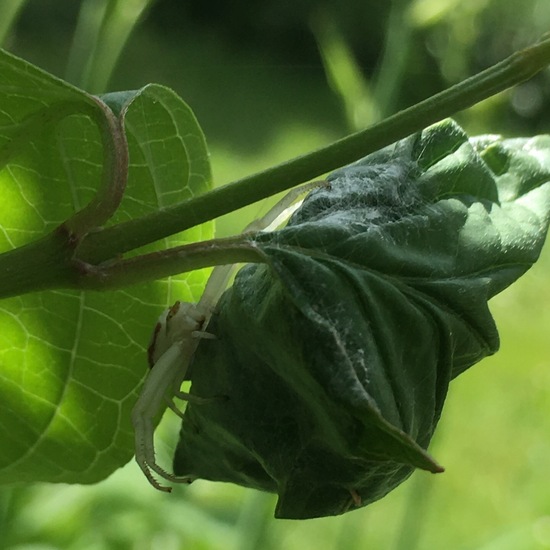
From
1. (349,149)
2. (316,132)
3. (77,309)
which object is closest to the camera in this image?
(349,149)

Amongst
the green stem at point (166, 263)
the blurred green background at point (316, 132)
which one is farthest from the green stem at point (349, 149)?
the blurred green background at point (316, 132)

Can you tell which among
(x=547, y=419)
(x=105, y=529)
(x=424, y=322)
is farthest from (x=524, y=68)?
(x=547, y=419)

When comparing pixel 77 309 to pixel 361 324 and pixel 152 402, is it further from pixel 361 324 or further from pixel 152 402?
pixel 361 324

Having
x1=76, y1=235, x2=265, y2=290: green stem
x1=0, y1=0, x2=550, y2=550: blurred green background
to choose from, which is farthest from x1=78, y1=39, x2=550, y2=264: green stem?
x1=0, y1=0, x2=550, y2=550: blurred green background

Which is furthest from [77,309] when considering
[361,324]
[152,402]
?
[361,324]

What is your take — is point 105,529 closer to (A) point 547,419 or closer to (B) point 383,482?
(B) point 383,482

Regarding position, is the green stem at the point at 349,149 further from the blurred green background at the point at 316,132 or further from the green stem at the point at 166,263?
the blurred green background at the point at 316,132
